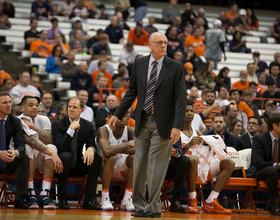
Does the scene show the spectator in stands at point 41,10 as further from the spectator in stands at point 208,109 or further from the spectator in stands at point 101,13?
the spectator in stands at point 208,109

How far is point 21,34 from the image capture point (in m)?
12.6

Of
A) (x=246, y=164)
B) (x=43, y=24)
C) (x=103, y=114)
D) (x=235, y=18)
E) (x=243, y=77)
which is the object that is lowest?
(x=246, y=164)

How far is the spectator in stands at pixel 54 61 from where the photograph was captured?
10977 mm

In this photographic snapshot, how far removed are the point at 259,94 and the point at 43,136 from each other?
6.84m

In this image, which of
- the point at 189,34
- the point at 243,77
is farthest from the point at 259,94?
the point at 189,34

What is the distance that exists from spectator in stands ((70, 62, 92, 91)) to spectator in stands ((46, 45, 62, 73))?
949 millimetres

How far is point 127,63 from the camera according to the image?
11.9 metres

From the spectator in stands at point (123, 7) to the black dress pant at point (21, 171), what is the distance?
10182 mm

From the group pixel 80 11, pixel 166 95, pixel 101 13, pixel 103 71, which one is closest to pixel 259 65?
pixel 103 71

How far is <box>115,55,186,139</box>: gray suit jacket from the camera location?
176 inches

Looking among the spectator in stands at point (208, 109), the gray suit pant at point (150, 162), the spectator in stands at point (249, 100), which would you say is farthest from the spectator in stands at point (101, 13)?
the gray suit pant at point (150, 162)

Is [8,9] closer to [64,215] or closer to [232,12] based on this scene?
[232,12]

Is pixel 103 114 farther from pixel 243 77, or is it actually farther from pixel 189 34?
pixel 189 34

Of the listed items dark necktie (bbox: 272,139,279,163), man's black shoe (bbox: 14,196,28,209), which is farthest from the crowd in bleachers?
dark necktie (bbox: 272,139,279,163)
